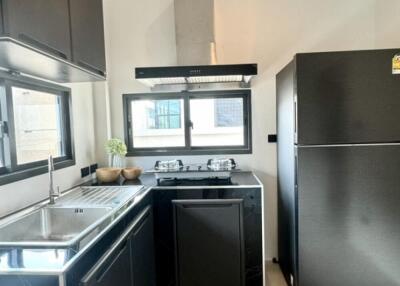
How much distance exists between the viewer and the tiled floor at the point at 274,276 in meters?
2.60

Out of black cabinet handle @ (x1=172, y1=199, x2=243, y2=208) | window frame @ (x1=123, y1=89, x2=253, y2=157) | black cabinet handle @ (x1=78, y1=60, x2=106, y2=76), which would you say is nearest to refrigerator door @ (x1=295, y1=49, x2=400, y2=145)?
black cabinet handle @ (x1=172, y1=199, x2=243, y2=208)

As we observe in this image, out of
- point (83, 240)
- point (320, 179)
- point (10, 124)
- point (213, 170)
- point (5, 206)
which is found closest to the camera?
point (83, 240)

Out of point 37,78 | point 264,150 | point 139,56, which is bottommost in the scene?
point 264,150

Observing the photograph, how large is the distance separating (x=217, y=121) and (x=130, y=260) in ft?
5.69

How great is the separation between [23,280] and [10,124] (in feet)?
3.66

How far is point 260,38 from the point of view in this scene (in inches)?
114

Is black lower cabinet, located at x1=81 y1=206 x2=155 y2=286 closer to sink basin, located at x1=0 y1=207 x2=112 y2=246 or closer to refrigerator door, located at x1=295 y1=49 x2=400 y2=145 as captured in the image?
sink basin, located at x1=0 y1=207 x2=112 y2=246

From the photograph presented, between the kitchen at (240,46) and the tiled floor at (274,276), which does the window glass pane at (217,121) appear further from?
the tiled floor at (274,276)

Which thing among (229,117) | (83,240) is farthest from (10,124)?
(229,117)

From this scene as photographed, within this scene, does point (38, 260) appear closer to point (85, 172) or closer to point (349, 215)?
point (85, 172)

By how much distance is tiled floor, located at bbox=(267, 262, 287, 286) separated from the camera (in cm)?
260

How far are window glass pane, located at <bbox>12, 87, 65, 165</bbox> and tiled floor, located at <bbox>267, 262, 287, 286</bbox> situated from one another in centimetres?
211

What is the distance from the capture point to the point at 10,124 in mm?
1808

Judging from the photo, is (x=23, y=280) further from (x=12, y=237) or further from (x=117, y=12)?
(x=117, y=12)
